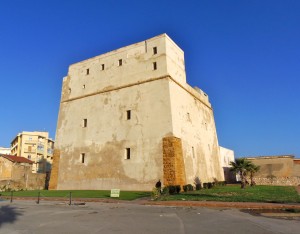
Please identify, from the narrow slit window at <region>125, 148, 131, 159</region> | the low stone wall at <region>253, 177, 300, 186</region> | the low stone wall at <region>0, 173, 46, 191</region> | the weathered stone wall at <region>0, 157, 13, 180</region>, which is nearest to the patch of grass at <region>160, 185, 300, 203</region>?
the narrow slit window at <region>125, 148, 131, 159</region>

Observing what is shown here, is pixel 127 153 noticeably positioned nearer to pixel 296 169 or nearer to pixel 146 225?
pixel 146 225

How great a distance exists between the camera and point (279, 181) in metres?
35.8

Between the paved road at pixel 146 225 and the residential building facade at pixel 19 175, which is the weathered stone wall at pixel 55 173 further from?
the paved road at pixel 146 225

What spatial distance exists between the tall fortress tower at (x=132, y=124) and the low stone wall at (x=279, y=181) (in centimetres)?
754

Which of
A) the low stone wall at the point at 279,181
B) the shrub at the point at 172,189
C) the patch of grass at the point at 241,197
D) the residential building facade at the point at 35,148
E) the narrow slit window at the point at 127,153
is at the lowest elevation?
the patch of grass at the point at 241,197

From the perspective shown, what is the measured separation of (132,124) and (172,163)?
5.85 metres

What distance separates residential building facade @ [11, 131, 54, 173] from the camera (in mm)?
74062

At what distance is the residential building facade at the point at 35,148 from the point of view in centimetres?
7406

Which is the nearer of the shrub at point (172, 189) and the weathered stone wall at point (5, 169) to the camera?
the shrub at point (172, 189)

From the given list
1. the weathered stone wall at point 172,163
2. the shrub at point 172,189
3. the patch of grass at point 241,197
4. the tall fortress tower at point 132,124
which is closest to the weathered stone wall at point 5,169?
the tall fortress tower at point 132,124

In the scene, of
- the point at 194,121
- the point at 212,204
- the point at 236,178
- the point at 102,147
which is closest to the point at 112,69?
the point at 102,147

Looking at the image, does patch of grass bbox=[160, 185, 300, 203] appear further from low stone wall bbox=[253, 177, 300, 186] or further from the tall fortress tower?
low stone wall bbox=[253, 177, 300, 186]

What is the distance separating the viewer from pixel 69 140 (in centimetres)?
3142

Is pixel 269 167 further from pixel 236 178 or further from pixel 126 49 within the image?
pixel 126 49
